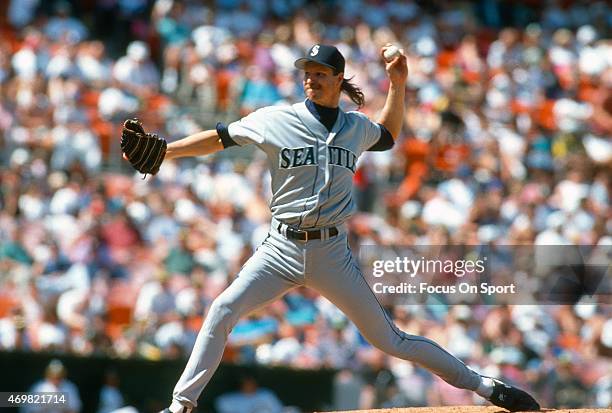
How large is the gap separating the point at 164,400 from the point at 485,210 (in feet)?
15.3

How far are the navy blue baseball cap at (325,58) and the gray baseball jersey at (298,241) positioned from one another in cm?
22

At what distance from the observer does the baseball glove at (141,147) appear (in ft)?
17.0

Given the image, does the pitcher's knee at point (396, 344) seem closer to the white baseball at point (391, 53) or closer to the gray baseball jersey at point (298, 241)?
the gray baseball jersey at point (298, 241)

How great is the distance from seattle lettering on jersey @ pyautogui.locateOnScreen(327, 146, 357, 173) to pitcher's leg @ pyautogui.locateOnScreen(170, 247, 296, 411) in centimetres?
53

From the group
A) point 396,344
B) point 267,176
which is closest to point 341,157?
point 396,344

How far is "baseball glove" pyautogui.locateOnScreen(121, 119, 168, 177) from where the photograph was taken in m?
5.18

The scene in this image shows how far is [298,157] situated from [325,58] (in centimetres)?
45

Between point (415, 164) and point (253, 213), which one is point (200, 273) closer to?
point (253, 213)

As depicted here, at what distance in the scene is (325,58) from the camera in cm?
505

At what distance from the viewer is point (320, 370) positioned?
28.5ft

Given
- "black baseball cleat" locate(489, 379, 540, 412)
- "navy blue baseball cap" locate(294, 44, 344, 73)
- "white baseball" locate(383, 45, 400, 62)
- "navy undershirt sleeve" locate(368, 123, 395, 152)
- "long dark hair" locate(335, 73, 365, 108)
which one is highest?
"white baseball" locate(383, 45, 400, 62)

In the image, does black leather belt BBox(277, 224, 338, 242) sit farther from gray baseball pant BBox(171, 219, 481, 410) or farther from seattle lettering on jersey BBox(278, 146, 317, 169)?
seattle lettering on jersey BBox(278, 146, 317, 169)

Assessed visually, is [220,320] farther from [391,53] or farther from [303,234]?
[391,53]

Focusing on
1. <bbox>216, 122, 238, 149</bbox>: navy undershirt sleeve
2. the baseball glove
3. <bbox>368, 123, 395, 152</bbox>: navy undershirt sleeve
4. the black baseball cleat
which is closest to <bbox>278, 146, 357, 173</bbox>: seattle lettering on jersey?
<bbox>216, 122, 238, 149</bbox>: navy undershirt sleeve
